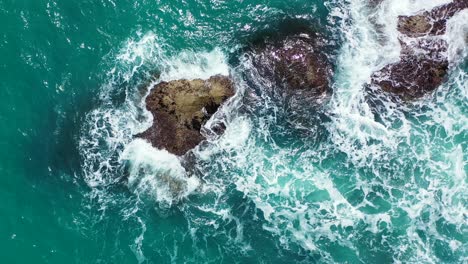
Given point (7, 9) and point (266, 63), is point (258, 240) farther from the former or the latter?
point (7, 9)

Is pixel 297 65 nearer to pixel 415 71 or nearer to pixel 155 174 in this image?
pixel 415 71

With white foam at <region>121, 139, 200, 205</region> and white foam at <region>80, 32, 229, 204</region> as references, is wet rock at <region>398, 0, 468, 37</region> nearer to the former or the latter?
white foam at <region>80, 32, 229, 204</region>

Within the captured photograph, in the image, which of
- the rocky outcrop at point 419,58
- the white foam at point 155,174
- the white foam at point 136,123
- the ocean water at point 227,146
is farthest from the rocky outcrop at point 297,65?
the white foam at point 155,174

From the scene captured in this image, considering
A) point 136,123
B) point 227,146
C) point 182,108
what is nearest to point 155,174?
point 136,123

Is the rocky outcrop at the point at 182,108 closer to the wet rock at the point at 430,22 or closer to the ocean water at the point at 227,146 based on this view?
the ocean water at the point at 227,146

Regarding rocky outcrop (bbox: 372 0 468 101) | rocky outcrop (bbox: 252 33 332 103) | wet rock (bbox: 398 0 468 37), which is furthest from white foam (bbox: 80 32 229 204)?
wet rock (bbox: 398 0 468 37)

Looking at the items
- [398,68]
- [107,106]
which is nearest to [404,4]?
[398,68]
